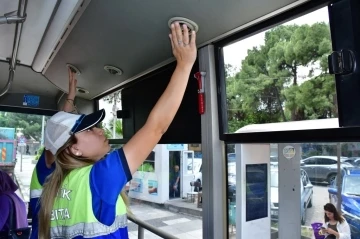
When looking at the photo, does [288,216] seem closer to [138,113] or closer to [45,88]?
[138,113]

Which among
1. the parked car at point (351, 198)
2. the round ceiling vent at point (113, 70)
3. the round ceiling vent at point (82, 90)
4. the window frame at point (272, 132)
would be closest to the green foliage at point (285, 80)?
the window frame at point (272, 132)

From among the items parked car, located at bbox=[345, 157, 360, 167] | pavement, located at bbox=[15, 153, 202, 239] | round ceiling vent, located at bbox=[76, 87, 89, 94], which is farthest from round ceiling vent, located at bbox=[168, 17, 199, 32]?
round ceiling vent, located at bbox=[76, 87, 89, 94]

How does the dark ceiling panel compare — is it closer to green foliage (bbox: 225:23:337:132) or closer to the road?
green foliage (bbox: 225:23:337:132)

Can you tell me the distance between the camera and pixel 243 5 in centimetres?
145

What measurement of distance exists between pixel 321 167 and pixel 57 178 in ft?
3.77

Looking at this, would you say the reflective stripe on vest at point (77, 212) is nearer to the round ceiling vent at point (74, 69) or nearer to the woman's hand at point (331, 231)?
the woman's hand at point (331, 231)

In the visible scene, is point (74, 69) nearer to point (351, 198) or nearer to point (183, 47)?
point (183, 47)

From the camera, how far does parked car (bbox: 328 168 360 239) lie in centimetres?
129

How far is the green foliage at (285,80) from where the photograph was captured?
141 centimetres

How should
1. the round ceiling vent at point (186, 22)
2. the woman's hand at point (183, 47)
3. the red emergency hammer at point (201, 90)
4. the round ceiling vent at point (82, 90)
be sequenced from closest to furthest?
the woman's hand at point (183, 47) < the round ceiling vent at point (186, 22) < the red emergency hammer at point (201, 90) < the round ceiling vent at point (82, 90)

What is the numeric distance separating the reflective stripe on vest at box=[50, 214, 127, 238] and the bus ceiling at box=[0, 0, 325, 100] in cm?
105

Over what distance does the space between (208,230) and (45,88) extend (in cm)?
295

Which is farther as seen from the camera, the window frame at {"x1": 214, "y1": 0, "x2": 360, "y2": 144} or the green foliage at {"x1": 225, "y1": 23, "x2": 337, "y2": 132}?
the green foliage at {"x1": 225, "y1": 23, "x2": 337, "y2": 132}

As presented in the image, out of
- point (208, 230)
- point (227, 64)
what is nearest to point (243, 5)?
point (227, 64)
